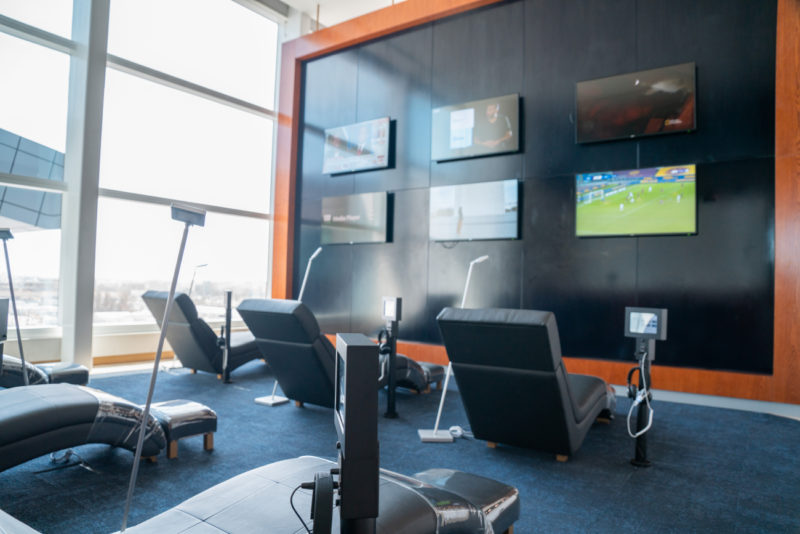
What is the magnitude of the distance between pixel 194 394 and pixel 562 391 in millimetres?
3379

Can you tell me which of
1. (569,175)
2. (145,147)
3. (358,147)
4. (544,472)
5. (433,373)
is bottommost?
(544,472)

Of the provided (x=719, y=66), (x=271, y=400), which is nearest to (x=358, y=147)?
(x=271, y=400)

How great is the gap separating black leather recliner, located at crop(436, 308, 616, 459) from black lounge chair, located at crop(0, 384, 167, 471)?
1778mm

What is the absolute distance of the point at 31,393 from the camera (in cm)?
258

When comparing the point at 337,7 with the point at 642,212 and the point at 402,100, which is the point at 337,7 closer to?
the point at 402,100

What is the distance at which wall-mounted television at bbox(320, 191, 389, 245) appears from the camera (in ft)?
21.9

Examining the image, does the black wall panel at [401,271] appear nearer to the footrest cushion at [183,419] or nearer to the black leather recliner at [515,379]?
the black leather recliner at [515,379]

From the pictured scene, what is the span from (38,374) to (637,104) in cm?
597

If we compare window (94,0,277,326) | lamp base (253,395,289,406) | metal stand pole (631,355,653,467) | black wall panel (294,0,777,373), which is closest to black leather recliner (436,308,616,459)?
metal stand pole (631,355,653,467)

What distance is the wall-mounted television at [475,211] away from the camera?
18.6ft

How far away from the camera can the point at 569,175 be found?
5367 mm

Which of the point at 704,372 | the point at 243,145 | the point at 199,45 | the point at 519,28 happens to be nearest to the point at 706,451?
the point at 704,372

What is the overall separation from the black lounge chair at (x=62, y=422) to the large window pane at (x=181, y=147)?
13.5ft

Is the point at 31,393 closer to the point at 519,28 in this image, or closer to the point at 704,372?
the point at 704,372
